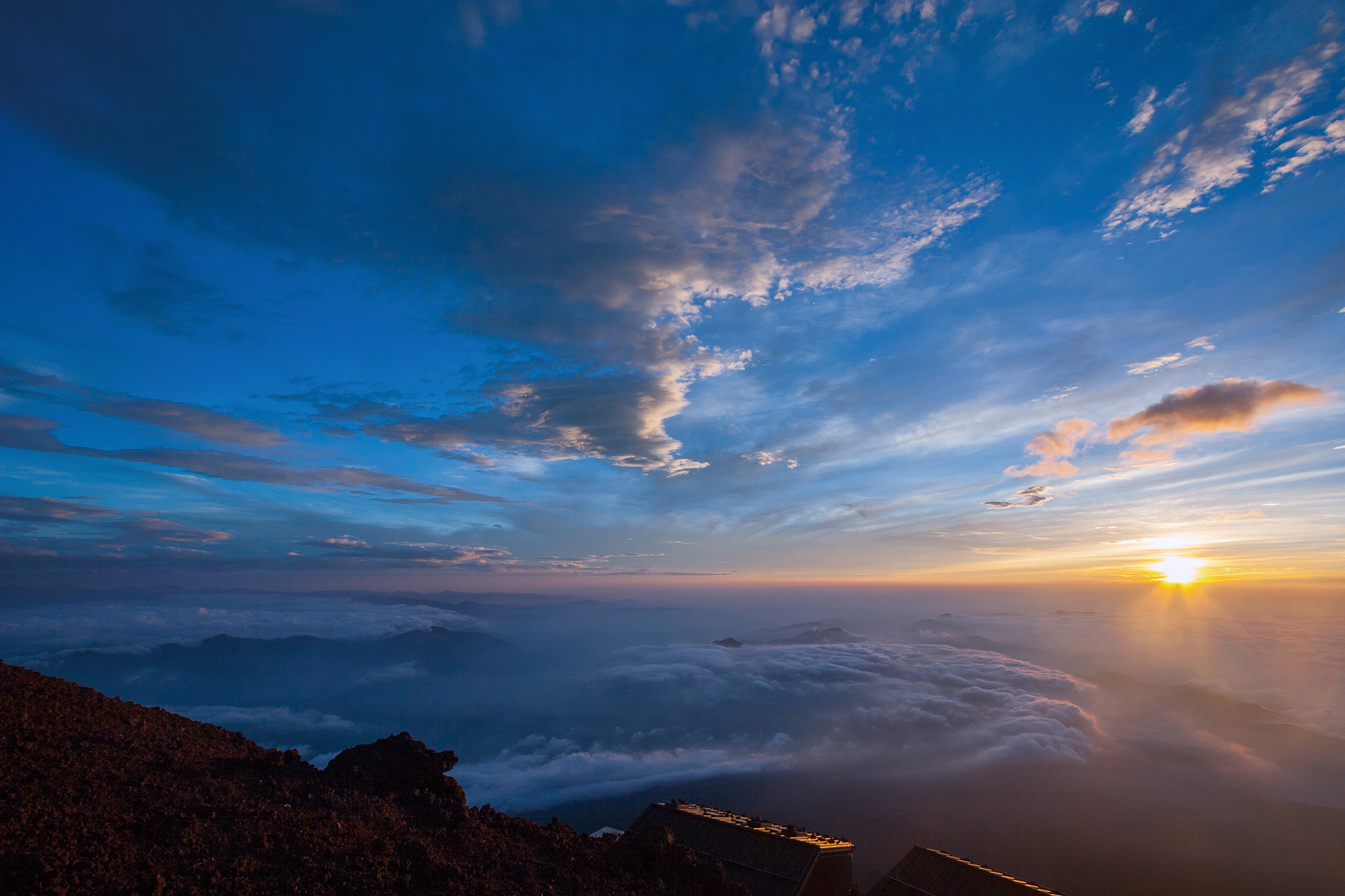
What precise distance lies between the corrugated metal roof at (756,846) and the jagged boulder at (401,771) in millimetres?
11487

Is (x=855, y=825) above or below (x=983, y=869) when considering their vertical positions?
below

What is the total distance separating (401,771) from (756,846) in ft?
77.8

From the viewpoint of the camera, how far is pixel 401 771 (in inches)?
971

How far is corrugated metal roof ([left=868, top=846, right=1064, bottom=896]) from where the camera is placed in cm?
3005

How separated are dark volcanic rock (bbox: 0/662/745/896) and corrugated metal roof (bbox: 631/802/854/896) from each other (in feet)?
30.4

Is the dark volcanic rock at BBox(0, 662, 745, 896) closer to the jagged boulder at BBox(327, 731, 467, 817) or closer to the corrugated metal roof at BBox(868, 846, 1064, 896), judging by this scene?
the jagged boulder at BBox(327, 731, 467, 817)

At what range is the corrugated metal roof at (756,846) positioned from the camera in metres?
31.1

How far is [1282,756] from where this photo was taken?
510 ft

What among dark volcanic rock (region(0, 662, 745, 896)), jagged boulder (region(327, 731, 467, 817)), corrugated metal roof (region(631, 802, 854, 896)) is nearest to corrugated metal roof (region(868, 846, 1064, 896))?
corrugated metal roof (region(631, 802, 854, 896))

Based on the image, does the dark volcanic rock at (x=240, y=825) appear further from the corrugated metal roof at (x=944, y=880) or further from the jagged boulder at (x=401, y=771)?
the corrugated metal roof at (x=944, y=880)

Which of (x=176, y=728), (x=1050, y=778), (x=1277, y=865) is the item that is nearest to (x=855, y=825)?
(x=1050, y=778)

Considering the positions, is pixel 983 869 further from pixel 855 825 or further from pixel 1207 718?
pixel 1207 718

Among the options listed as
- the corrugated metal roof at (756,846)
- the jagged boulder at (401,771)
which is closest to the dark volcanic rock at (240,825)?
the jagged boulder at (401,771)

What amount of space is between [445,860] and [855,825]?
130 metres
